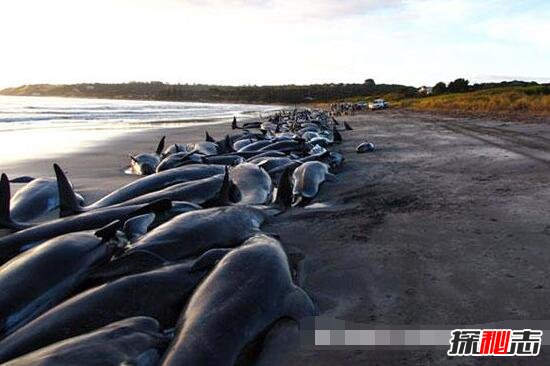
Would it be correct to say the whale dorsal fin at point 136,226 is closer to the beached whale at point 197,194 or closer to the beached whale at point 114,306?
the beached whale at point 114,306

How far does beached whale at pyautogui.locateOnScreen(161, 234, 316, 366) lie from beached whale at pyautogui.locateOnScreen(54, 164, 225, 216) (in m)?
2.93

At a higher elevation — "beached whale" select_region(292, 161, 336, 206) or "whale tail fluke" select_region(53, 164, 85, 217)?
"whale tail fluke" select_region(53, 164, 85, 217)

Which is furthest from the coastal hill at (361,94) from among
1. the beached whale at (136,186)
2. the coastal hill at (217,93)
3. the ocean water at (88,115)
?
the beached whale at (136,186)

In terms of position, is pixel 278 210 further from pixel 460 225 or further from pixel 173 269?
pixel 173 269

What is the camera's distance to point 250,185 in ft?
24.6

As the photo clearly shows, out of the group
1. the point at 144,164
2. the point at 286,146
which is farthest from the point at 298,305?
the point at 286,146

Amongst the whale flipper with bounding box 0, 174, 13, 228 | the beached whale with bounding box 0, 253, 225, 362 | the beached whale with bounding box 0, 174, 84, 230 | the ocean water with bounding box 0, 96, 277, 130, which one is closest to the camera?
the beached whale with bounding box 0, 253, 225, 362

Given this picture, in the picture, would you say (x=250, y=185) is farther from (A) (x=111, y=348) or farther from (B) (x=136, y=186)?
(A) (x=111, y=348)

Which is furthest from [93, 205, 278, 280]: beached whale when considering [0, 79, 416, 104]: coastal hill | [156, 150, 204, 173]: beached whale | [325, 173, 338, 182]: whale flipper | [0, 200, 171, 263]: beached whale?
[0, 79, 416, 104]: coastal hill

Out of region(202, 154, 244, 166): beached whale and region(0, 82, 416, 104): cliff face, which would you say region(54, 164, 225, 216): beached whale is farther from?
region(0, 82, 416, 104): cliff face

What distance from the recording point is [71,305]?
3.38 metres

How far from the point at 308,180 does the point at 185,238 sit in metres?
3.76

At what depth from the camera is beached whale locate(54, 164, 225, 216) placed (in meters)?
6.02

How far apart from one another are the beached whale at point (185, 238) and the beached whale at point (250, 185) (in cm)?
132
